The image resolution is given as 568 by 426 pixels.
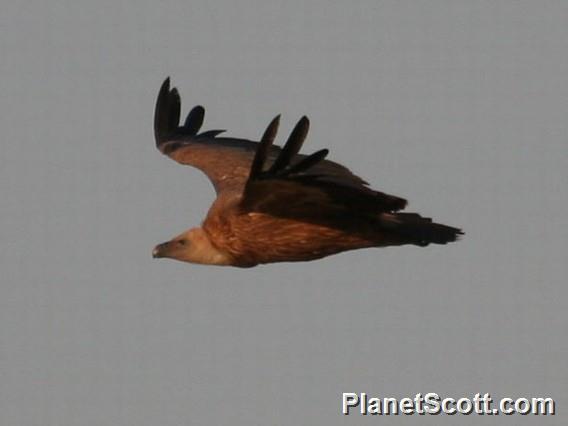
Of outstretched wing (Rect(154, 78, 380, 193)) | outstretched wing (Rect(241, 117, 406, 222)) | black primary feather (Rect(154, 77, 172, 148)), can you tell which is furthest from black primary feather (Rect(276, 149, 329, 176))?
black primary feather (Rect(154, 77, 172, 148))

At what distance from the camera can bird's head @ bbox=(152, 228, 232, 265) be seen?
47.4 feet

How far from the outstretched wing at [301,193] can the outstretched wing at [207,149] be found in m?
0.65

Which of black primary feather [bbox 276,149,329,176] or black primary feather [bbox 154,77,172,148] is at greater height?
black primary feather [bbox 154,77,172,148]

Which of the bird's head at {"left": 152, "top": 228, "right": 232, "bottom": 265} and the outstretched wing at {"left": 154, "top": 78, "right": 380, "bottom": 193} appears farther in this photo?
the outstretched wing at {"left": 154, "top": 78, "right": 380, "bottom": 193}

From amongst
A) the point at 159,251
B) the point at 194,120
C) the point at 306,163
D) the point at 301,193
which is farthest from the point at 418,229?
the point at 194,120

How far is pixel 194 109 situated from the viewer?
17.9m

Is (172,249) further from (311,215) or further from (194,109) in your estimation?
(194,109)

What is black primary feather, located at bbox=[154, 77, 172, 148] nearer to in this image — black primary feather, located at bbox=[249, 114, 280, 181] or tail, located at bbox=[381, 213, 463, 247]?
tail, located at bbox=[381, 213, 463, 247]

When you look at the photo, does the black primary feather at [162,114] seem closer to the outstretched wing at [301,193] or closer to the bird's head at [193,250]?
the bird's head at [193,250]

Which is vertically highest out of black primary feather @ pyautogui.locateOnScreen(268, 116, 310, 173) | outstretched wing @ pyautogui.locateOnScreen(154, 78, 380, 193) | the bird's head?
outstretched wing @ pyautogui.locateOnScreen(154, 78, 380, 193)

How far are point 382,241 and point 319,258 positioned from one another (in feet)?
2.10

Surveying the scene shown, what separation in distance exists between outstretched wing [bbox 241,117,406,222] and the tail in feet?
1.16

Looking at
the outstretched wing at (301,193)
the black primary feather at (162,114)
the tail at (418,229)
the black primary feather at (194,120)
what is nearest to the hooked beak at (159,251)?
the outstretched wing at (301,193)

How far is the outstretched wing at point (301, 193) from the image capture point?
12757 mm
